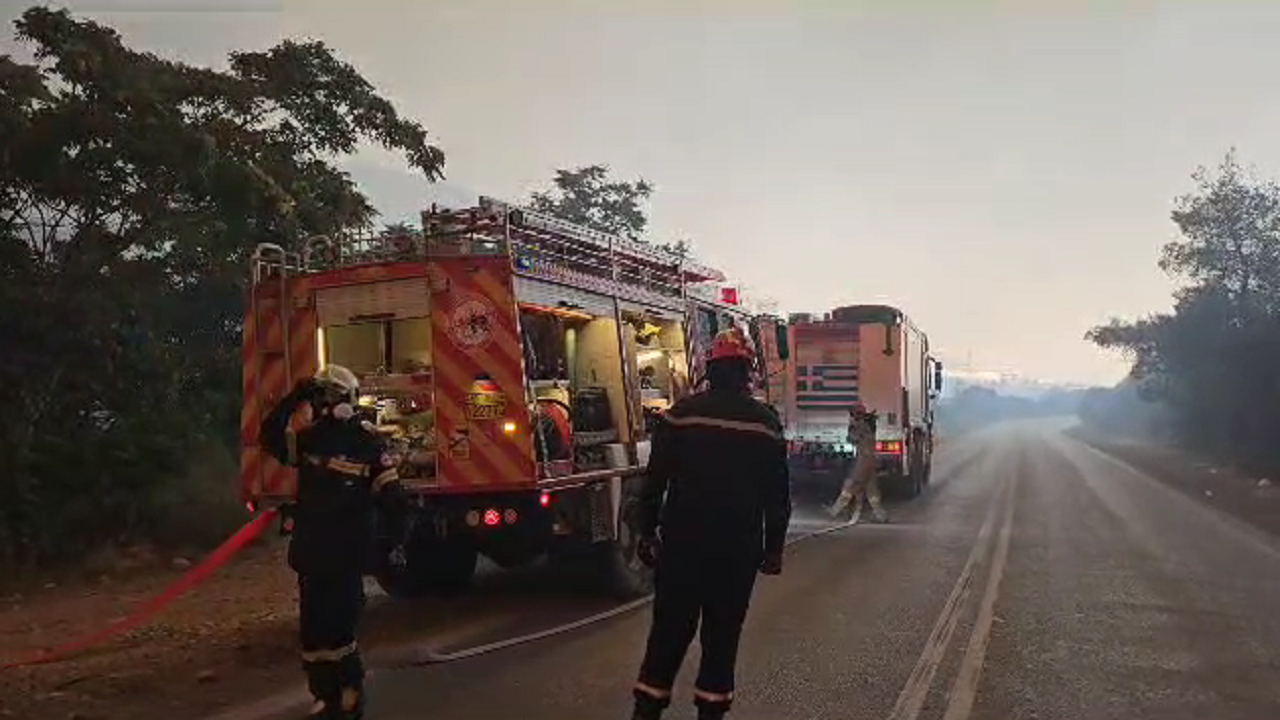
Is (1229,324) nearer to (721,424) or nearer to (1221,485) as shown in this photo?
(1221,485)

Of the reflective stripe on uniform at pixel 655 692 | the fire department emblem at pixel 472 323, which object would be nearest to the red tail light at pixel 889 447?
the fire department emblem at pixel 472 323

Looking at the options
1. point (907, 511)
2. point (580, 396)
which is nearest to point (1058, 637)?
point (580, 396)

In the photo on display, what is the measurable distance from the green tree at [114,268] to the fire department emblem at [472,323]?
4.80 meters

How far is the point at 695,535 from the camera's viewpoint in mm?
4809

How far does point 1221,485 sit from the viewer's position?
87.1ft

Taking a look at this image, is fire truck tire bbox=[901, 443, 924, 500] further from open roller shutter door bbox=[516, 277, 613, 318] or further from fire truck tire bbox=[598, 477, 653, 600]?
open roller shutter door bbox=[516, 277, 613, 318]

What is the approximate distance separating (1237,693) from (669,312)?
6176mm

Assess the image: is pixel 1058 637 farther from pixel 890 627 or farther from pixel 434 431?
pixel 434 431

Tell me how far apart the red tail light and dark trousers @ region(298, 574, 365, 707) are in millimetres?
15356

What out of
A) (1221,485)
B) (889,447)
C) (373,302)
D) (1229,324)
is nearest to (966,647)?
(373,302)

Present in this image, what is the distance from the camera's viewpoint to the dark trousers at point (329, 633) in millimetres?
5473

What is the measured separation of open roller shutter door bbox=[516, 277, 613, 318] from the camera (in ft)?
27.8

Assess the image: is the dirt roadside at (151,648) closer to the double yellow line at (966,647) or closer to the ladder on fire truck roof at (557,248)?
the ladder on fire truck roof at (557,248)

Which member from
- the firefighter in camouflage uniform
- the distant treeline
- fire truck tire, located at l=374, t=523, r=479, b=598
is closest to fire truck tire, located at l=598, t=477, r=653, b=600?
fire truck tire, located at l=374, t=523, r=479, b=598
